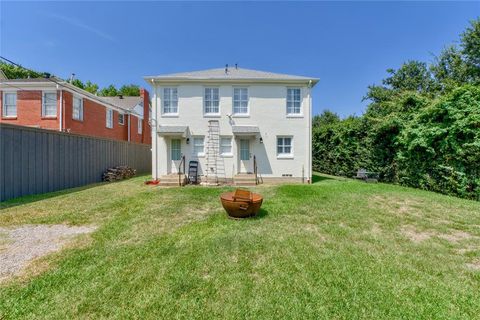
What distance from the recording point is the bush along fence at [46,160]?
24.5 feet

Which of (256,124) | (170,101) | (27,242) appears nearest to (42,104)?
(170,101)

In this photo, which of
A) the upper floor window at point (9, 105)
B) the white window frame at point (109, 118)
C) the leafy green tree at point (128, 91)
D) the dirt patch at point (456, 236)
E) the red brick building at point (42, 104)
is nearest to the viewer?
the dirt patch at point (456, 236)

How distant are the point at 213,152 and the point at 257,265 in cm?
922

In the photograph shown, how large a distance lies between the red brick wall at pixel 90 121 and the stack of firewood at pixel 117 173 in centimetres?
432

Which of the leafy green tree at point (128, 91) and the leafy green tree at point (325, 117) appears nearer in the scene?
the leafy green tree at point (325, 117)

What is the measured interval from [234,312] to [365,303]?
1709 mm

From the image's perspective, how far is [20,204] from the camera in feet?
23.1

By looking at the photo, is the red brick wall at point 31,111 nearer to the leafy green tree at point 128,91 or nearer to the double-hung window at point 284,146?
the double-hung window at point 284,146

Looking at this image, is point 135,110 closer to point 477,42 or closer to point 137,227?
point 137,227

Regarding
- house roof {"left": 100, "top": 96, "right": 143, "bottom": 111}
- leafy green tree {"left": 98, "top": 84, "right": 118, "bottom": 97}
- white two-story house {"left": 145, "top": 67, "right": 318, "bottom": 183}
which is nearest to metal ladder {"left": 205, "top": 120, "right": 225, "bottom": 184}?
white two-story house {"left": 145, "top": 67, "right": 318, "bottom": 183}

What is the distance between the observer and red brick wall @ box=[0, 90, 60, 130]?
1398cm

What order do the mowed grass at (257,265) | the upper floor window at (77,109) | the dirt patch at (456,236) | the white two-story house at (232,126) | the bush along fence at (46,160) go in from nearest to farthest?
the mowed grass at (257,265), the dirt patch at (456,236), the bush along fence at (46,160), the white two-story house at (232,126), the upper floor window at (77,109)

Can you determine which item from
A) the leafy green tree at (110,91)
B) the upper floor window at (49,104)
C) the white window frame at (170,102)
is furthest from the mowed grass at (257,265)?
the leafy green tree at (110,91)

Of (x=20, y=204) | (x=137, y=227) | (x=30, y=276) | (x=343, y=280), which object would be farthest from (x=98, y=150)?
(x=343, y=280)
